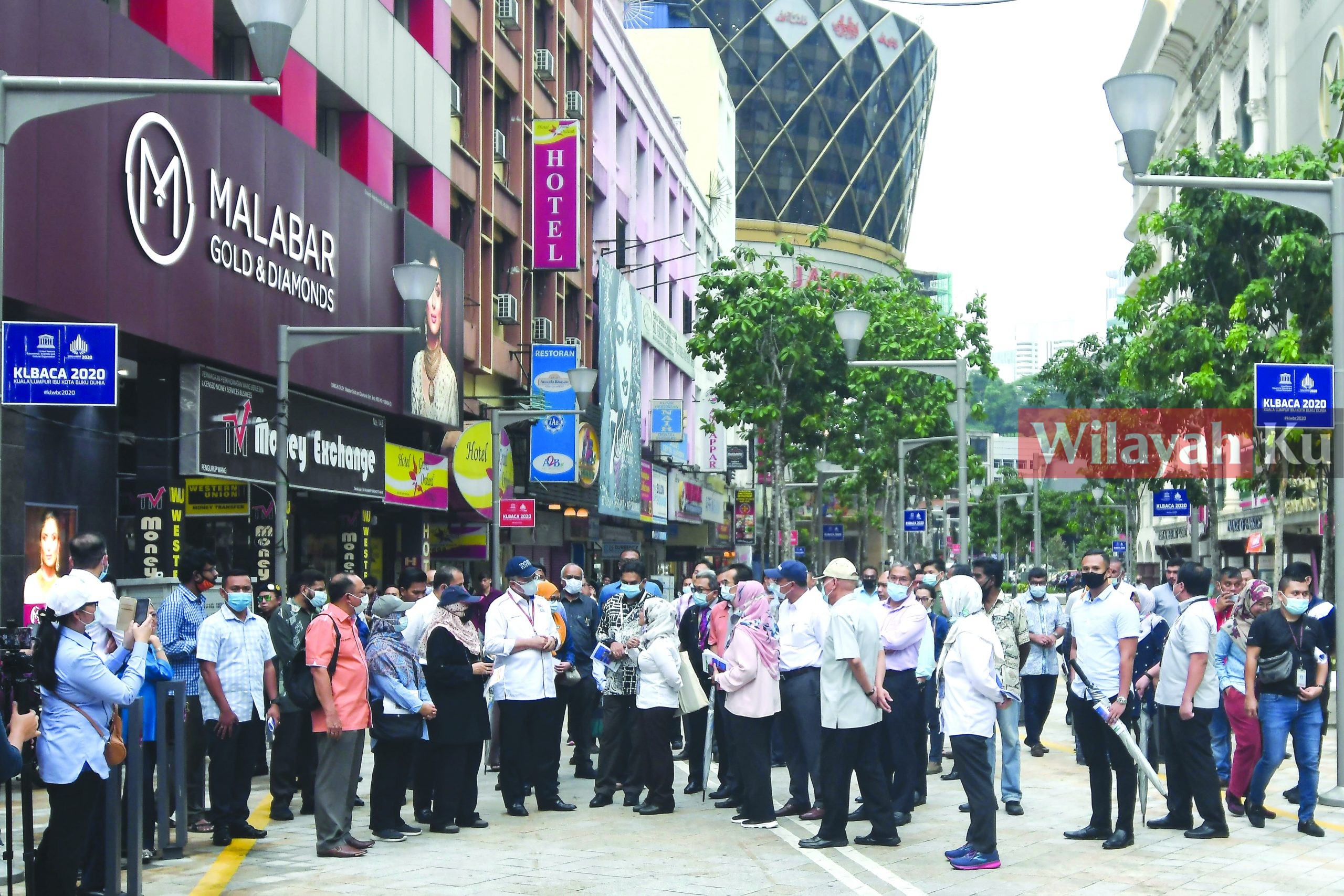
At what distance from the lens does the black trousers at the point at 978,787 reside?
404 inches

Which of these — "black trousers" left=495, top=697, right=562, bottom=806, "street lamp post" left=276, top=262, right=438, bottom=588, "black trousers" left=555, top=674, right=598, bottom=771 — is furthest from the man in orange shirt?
"street lamp post" left=276, top=262, right=438, bottom=588

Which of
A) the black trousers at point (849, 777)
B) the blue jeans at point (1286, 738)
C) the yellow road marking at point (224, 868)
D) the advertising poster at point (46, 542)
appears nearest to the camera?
the yellow road marking at point (224, 868)

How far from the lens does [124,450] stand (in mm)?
19250

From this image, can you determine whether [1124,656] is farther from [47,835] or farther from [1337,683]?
[47,835]

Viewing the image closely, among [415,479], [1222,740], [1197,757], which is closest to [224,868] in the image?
[1197,757]

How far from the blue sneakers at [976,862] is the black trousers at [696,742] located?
449 cm

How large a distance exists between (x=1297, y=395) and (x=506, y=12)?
23337mm

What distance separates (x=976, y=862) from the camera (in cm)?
1020

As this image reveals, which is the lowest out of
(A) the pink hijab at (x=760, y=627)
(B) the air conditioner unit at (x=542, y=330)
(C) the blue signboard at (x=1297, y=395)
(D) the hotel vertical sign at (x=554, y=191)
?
(A) the pink hijab at (x=760, y=627)

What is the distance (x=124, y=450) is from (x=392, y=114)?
9711mm

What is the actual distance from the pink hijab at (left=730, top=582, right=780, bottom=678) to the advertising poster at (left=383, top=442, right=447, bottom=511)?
14.8 m

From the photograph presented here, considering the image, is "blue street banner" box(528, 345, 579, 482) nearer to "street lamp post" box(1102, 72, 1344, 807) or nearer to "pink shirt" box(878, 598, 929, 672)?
"street lamp post" box(1102, 72, 1344, 807)

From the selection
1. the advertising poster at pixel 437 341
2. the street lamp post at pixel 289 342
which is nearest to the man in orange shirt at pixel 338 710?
the street lamp post at pixel 289 342

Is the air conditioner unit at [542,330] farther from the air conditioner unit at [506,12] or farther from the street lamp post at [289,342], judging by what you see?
the street lamp post at [289,342]
